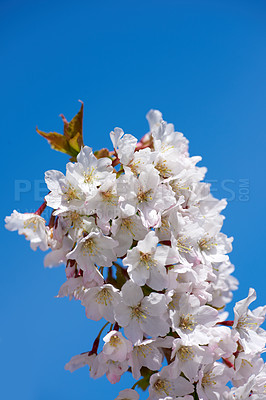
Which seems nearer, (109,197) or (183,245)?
(109,197)

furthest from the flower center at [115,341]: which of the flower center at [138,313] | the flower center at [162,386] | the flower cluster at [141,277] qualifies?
the flower center at [162,386]

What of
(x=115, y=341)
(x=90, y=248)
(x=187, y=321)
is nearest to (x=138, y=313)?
(x=115, y=341)

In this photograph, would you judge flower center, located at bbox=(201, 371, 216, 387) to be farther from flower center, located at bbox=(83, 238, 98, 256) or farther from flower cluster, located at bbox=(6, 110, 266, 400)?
flower center, located at bbox=(83, 238, 98, 256)


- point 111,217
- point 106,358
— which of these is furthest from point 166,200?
point 106,358

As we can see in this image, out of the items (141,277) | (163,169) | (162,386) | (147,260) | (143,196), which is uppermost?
(163,169)

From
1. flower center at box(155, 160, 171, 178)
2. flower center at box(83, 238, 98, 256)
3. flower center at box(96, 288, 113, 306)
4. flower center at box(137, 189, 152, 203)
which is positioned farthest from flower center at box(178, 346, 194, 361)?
flower center at box(155, 160, 171, 178)

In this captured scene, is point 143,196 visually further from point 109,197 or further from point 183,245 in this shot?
point 183,245
